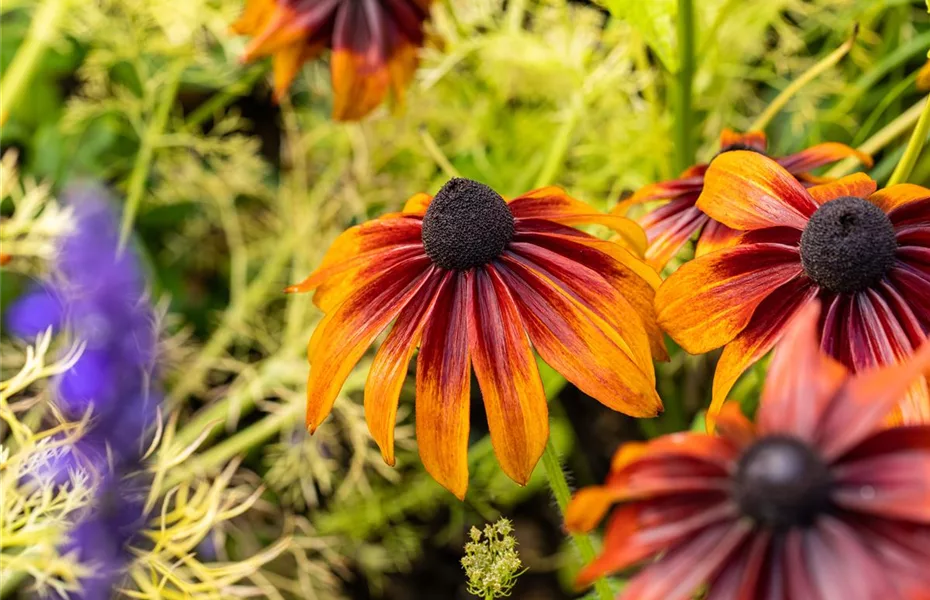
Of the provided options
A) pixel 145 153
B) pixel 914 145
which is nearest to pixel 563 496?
pixel 914 145

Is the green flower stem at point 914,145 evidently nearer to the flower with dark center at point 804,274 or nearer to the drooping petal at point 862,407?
the flower with dark center at point 804,274

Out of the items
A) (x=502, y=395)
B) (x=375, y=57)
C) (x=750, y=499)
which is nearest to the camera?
(x=750, y=499)

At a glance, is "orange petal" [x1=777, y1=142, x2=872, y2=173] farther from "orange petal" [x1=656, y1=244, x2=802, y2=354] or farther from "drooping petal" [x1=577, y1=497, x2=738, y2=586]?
"drooping petal" [x1=577, y1=497, x2=738, y2=586]

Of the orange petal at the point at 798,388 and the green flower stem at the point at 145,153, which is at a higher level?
the orange petal at the point at 798,388

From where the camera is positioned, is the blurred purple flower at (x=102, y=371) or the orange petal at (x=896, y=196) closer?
the orange petal at (x=896, y=196)

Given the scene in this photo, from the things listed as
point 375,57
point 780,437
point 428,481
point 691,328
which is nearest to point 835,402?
point 780,437

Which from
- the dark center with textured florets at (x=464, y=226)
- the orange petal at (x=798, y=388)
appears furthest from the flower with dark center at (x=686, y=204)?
the orange petal at (x=798, y=388)

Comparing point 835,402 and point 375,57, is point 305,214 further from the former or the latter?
point 835,402
